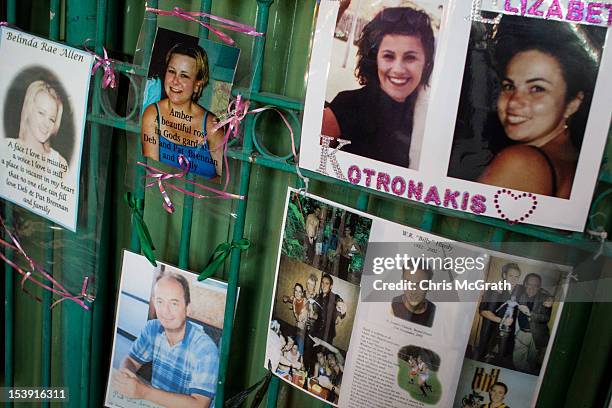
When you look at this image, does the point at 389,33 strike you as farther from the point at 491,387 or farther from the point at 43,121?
the point at 43,121

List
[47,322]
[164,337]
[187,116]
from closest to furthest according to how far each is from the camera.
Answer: [187,116] → [164,337] → [47,322]

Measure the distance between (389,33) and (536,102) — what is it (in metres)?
0.19

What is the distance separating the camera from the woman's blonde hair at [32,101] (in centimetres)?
100

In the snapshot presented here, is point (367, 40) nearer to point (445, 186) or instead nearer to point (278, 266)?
point (445, 186)

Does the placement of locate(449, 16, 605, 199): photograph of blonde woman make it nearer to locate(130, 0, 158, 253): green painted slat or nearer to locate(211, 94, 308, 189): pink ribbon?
locate(211, 94, 308, 189): pink ribbon

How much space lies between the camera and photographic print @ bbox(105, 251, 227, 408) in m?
0.95

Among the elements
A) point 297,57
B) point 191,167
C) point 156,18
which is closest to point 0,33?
point 156,18

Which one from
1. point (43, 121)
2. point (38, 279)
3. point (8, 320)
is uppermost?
point (43, 121)

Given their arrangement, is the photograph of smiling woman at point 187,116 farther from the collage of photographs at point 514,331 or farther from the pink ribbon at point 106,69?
the collage of photographs at point 514,331

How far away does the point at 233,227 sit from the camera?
35.9 inches

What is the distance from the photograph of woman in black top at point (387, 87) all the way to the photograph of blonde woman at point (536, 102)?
0.21 ft

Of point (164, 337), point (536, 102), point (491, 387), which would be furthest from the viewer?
point (164, 337)

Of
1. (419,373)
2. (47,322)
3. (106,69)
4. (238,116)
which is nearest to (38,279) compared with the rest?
(47,322)

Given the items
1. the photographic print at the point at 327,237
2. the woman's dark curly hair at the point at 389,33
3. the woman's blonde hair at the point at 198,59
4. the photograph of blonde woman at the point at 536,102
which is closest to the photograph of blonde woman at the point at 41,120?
the woman's blonde hair at the point at 198,59
